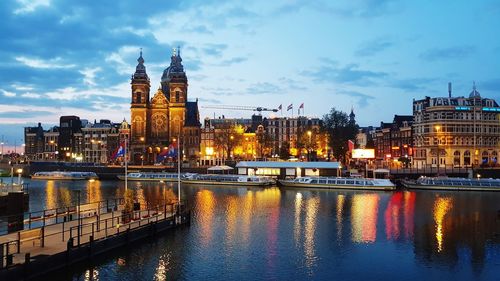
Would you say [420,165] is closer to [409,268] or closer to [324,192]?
[324,192]

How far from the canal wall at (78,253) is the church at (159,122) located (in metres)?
132

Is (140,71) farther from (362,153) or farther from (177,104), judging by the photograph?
(362,153)

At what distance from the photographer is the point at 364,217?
60625 millimetres

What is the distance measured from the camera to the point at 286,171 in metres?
120

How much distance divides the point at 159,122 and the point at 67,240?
14767 cm

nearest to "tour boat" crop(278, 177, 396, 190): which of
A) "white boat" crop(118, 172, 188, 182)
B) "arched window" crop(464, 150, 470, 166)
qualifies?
"white boat" crop(118, 172, 188, 182)

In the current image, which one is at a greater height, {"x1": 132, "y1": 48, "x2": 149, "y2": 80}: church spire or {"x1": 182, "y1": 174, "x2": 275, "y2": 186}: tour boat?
{"x1": 132, "y1": 48, "x2": 149, "y2": 80}: church spire

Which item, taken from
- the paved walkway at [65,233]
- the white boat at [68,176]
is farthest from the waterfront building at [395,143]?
A: the paved walkway at [65,233]

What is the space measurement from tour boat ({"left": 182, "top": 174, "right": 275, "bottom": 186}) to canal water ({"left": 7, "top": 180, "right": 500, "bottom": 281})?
115 feet

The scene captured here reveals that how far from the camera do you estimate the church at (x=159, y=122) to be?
182m

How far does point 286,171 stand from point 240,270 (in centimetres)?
8491

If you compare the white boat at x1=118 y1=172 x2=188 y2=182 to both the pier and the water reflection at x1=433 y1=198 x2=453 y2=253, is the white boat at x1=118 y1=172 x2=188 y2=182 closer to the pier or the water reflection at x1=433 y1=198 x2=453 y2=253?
the water reflection at x1=433 y1=198 x2=453 y2=253

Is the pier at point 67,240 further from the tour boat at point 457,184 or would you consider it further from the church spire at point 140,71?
the church spire at point 140,71

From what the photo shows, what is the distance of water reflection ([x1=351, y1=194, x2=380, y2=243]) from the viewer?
1905 inches
